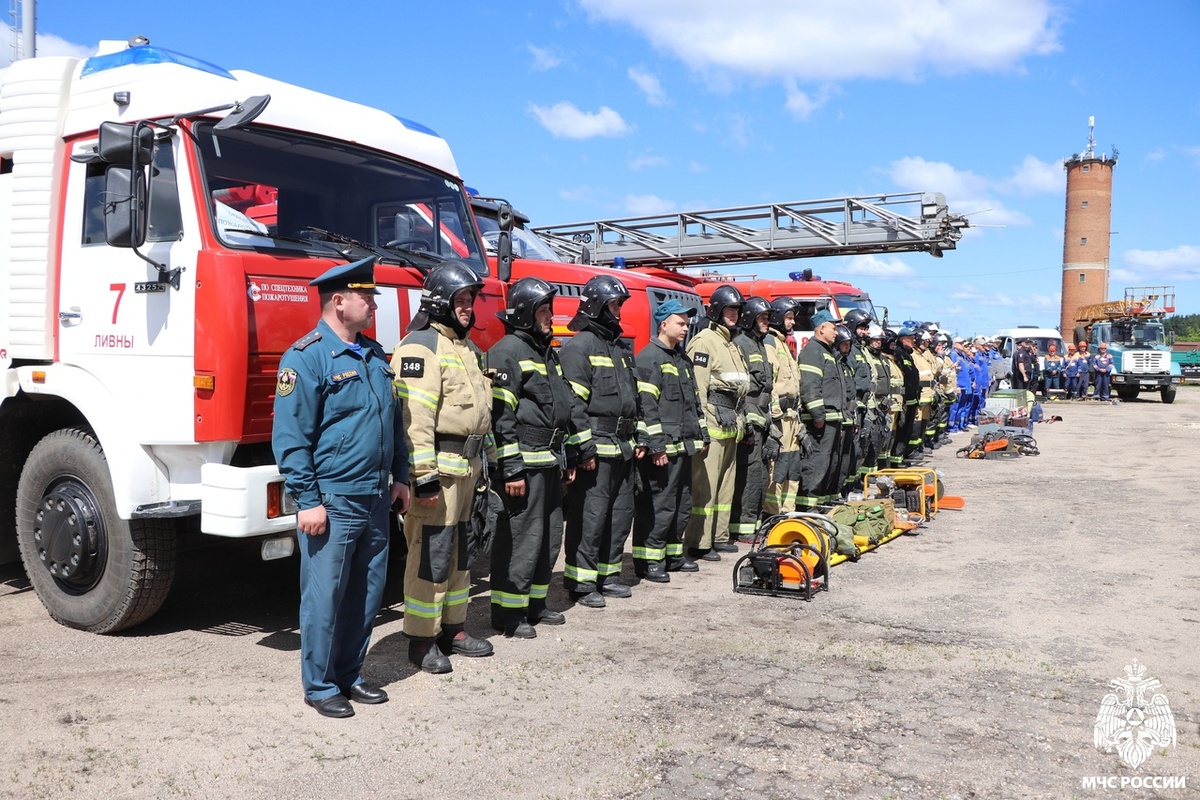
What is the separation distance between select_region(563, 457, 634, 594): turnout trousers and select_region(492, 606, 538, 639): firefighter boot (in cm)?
81

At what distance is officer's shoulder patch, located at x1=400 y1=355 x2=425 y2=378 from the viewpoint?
4.96 meters

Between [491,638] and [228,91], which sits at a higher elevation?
[228,91]

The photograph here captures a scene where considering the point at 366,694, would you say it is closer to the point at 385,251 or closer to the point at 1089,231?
→ the point at 385,251

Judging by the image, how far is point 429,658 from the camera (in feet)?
16.9

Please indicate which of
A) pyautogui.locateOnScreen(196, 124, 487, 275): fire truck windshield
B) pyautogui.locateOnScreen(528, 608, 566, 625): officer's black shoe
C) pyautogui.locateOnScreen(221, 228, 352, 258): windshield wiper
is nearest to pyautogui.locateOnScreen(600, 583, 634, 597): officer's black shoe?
pyautogui.locateOnScreen(528, 608, 566, 625): officer's black shoe

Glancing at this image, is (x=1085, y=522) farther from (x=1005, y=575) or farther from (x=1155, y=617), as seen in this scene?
(x=1155, y=617)

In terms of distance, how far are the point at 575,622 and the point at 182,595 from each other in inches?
111

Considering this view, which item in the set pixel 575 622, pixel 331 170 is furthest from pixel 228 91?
pixel 575 622

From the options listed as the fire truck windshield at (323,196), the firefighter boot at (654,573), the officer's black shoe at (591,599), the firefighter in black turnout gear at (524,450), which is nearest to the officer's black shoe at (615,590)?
the officer's black shoe at (591,599)

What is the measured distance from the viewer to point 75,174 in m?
5.61

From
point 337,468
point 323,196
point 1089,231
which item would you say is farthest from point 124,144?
point 1089,231

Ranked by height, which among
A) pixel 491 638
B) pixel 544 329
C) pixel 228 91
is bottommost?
pixel 491 638

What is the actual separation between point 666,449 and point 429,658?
2721 mm

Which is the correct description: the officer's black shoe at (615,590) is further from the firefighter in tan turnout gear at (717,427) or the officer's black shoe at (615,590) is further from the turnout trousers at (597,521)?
the firefighter in tan turnout gear at (717,427)
